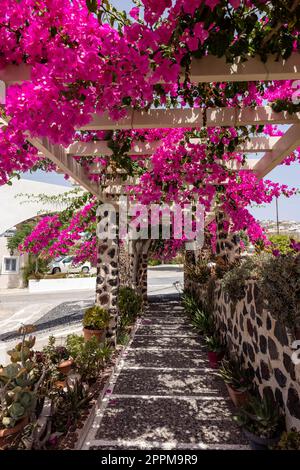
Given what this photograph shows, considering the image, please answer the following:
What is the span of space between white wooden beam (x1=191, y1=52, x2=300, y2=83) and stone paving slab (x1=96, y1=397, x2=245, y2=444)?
3599 millimetres

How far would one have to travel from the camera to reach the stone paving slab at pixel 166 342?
684 cm

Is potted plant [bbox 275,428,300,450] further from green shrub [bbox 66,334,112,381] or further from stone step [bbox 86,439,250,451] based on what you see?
green shrub [bbox 66,334,112,381]

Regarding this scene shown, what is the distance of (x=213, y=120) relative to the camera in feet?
10.8

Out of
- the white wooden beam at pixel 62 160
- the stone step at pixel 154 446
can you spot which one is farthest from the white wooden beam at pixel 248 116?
the stone step at pixel 154 446

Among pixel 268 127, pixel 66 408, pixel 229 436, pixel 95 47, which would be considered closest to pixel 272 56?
pixel 95 47

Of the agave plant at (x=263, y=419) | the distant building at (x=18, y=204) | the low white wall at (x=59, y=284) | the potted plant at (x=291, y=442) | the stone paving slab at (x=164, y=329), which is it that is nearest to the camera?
the potted plant at (x=291, y=442)

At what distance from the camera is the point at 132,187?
240 inches

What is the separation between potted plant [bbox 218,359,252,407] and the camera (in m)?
3.95

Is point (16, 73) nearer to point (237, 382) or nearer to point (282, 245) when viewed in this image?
point (237, 382)

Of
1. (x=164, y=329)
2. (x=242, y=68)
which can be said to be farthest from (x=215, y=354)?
(x=242, y=68)

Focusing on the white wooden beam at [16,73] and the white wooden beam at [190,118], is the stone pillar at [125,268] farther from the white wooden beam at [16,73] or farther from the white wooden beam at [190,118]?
the white wooden beam at [16,73]

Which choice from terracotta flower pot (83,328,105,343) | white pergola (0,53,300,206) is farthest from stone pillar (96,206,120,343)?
white pergola (0,53,300,206)

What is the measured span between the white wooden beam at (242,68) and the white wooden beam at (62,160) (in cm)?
164

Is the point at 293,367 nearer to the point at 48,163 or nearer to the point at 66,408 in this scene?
the point at 66,408
